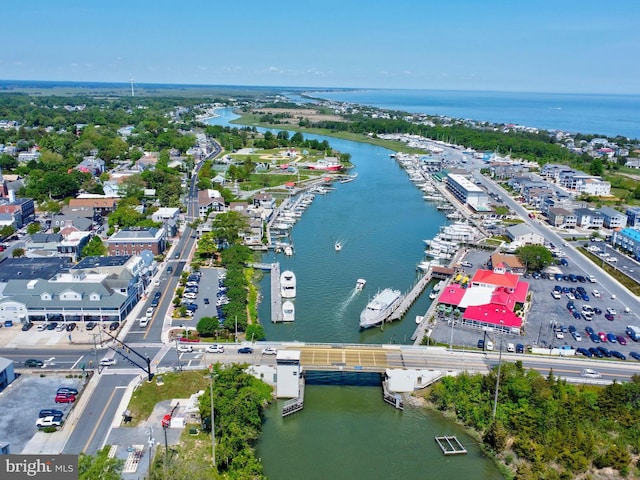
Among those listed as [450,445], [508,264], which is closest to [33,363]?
[450,445]

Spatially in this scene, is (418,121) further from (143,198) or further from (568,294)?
(568,294)

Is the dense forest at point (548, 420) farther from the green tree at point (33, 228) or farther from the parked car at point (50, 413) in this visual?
the green tree at point (33, 228)

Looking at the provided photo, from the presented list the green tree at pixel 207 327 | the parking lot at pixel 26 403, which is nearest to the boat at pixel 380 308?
the green tree at pixel 207 327

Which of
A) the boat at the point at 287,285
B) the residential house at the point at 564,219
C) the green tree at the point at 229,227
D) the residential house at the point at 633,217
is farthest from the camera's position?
the residential house at the point at 564,219

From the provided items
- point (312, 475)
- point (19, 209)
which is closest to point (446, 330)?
point (312, 475)

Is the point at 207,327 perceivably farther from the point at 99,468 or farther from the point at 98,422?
the point at 99,468
